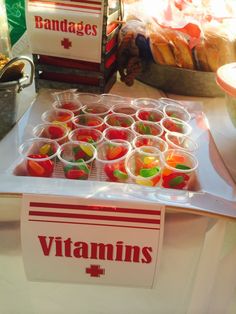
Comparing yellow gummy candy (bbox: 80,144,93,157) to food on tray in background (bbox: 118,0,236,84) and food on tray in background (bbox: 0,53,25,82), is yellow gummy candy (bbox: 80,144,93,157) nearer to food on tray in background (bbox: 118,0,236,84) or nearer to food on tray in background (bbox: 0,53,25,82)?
food on tray in background (bbox: 0,53,25,82)

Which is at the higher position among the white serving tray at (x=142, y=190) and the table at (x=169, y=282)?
the white serving tray at (x=142, y=190)

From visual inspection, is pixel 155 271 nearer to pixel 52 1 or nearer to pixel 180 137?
pixel 180 137

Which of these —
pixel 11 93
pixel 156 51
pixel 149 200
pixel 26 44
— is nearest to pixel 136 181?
pixel 149 200

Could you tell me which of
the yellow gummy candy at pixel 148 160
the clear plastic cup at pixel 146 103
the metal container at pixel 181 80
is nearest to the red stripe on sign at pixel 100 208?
the yellow gummy candy at pixel 148 160

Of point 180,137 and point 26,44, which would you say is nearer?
point 180,137

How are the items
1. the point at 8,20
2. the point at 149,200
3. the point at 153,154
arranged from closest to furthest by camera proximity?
the point at 149,200
the point at 153,154
the point at 8,20

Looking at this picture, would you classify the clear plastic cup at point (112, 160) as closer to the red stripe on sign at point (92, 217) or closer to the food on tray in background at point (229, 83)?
the red stripe on sign at point (92, 217)

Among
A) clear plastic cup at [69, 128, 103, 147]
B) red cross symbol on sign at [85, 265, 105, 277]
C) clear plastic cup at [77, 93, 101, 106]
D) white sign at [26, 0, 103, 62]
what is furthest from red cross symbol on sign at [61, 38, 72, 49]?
red cross symbol on sign at [85, 265, 105, 277]
